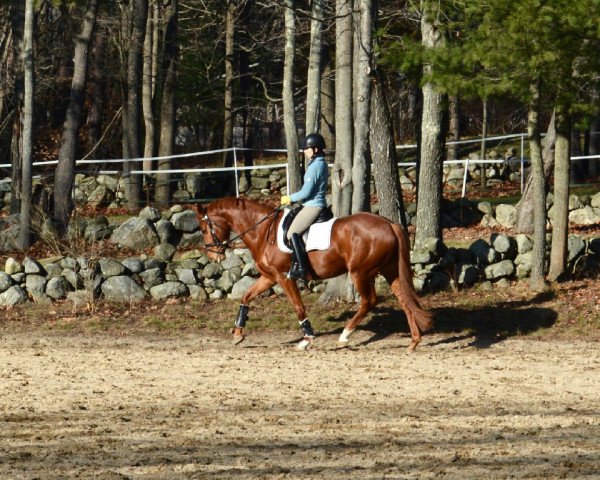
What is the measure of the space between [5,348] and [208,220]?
3294mm

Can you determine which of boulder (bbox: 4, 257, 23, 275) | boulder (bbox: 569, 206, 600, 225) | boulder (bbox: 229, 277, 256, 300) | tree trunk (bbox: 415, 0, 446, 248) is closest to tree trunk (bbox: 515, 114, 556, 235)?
boulder (bbox: 569, 206, 600, 225)

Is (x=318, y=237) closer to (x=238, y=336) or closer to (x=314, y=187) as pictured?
(x=314, y=187)

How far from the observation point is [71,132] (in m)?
25.7

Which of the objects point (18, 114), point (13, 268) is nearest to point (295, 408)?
point (13, 268)

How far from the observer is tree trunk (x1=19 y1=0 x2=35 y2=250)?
24.1 metres

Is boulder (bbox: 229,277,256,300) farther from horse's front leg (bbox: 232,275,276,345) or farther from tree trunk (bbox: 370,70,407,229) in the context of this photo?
horse's front leg (bbox: 232,275,276,345)

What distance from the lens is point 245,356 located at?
16422 mm

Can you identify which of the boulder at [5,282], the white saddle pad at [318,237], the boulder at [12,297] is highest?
the white saddle pad at [318,237]

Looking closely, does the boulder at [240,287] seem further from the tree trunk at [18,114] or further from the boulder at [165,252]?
the tree trunk at [18,114]

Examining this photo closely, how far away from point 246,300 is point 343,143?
3.83 meters

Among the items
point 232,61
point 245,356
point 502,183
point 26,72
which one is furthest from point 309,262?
point 232,61

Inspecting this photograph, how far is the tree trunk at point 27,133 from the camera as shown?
24109 mm

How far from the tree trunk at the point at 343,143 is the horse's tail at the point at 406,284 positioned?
3.05 m

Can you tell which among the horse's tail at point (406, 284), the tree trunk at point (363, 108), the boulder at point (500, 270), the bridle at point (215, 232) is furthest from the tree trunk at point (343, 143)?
the horse's tail at point (406, 284)
